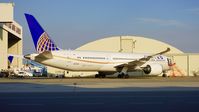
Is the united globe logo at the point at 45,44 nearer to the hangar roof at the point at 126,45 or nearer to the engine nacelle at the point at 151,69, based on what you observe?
the engine nacelle at the point at 151,69

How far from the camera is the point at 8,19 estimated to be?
54.1m

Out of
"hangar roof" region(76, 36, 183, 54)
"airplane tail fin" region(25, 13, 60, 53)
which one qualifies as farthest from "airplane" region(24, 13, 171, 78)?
"hangar roof" region(76, 36, 183, 54)

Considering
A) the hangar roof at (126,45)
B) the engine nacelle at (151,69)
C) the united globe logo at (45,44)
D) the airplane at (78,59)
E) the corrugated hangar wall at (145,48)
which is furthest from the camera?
the hangar roof at (126,45)

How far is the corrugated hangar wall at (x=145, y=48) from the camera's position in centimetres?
6366

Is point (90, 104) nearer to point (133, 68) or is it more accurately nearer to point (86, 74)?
point (133, 68)

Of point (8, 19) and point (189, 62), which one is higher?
point (8, 19)

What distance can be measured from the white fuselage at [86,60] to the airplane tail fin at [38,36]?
1.57m

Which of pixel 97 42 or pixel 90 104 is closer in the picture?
pixel 90 104

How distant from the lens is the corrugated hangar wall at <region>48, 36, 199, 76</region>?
6366cm

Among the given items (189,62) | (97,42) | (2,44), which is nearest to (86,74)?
(97,42)

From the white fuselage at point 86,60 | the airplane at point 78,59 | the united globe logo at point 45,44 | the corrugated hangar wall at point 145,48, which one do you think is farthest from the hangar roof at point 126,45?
the united globe logo at point 45,44

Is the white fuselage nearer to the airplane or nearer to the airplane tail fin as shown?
the airplane

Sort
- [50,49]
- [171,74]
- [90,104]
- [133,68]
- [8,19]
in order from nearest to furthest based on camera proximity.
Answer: [90,104] → [50,49] → [133,68] → [8,19] → [171,74]

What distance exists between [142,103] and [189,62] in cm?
5169
